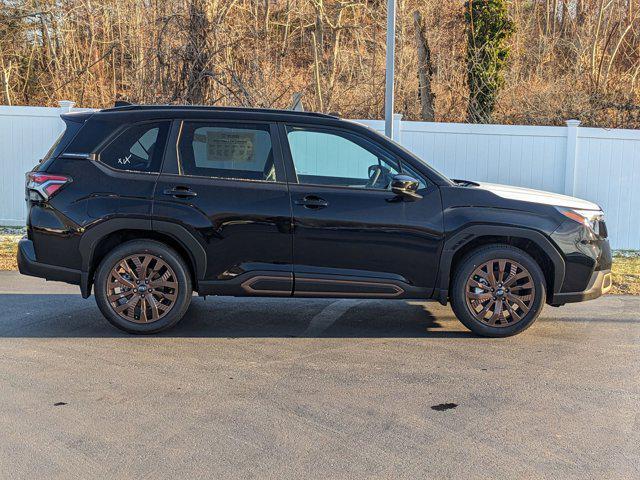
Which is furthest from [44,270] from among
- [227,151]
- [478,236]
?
[478,236]

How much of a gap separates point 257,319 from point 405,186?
2.02m

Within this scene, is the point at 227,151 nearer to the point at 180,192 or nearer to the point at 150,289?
the point at 180,192

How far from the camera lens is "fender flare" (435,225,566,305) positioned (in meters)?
6.32

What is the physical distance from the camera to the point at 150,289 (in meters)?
6.35

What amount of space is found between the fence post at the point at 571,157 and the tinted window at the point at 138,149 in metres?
7.36

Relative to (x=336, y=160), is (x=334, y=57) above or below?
above

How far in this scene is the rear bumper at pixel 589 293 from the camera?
644cm

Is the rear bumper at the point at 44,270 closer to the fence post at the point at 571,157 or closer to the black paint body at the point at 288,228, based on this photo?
the black paint body at the point at 288,228

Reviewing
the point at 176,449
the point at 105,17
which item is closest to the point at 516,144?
the point at 176,449

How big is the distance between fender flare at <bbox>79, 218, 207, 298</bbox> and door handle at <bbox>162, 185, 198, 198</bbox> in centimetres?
25

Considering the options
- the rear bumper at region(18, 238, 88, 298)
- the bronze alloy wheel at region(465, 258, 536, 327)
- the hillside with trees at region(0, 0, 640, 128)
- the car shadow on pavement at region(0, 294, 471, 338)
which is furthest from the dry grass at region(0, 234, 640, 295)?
the hillside with trees at region(0, 0, 640, 128)

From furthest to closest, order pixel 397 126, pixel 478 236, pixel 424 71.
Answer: pixel 424 71
pixel 397 126
pixel 478 236

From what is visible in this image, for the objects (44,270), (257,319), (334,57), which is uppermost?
(334,57)

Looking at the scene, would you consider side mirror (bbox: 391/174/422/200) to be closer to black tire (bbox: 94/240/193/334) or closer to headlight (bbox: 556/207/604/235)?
headlight (bbox: 556/207/604/235)
